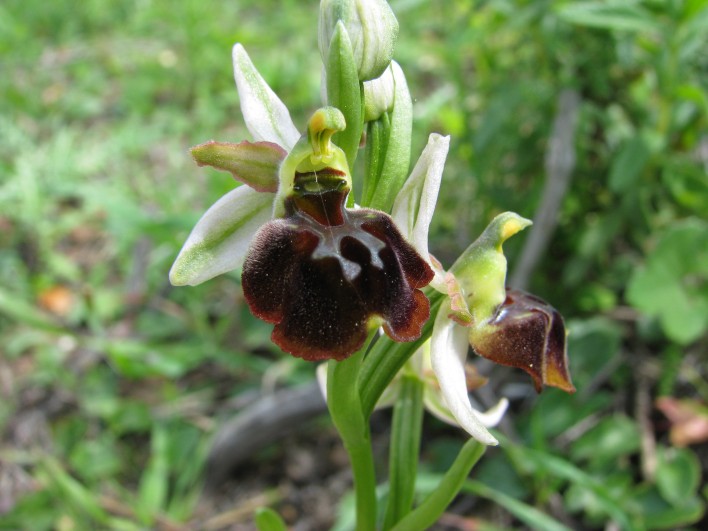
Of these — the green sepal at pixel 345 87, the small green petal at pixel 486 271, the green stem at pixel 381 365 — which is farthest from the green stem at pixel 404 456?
the green sepal at pixel 345 87

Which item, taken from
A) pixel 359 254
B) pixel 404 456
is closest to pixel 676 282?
pixel 404 456

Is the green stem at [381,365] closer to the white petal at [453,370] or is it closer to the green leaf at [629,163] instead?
the white petal at [453,370]

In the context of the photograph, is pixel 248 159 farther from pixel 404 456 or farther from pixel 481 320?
pixel 404 456

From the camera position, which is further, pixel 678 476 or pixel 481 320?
pixel 678 476

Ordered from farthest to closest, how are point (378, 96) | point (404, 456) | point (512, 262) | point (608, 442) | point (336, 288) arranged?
point (512, 262) < point (608, 442) < point (404, 456) < point (378, 96) < point (336, 288)

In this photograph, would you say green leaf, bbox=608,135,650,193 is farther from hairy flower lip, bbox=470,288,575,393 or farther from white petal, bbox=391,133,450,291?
white petal, bbox=391,133,450,291

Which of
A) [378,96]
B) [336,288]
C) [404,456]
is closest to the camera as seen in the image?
[336,288]
